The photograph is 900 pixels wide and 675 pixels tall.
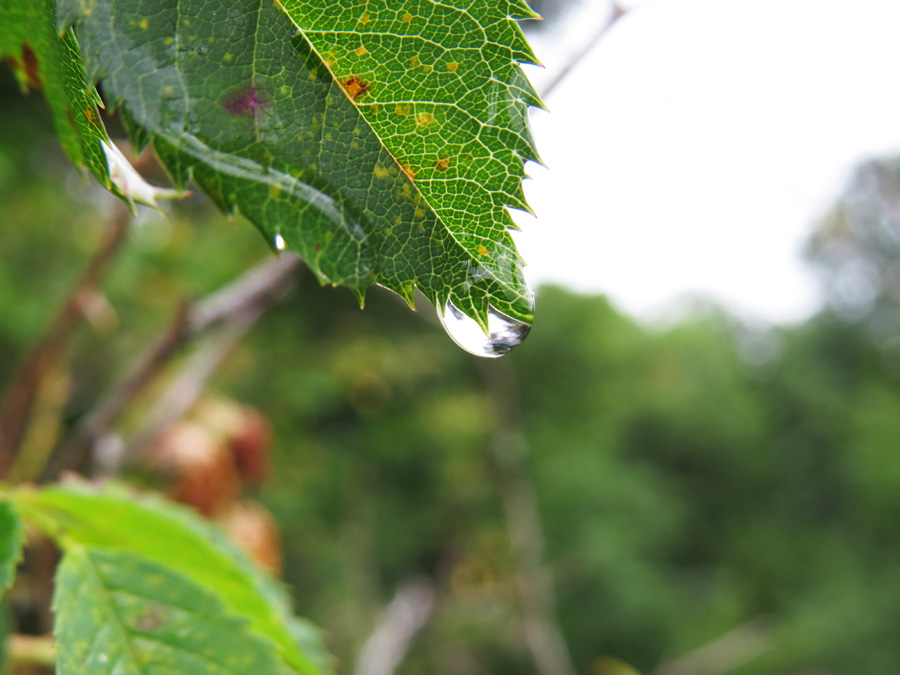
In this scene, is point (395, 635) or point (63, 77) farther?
point (395, 635)

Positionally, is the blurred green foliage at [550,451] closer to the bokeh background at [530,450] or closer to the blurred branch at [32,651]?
the bokeh background at [530,450]

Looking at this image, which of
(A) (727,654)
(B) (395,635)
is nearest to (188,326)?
(B) (395,635)

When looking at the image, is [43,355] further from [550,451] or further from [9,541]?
[550,451]

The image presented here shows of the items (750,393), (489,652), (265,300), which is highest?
(750,393)

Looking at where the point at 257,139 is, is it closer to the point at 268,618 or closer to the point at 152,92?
the point at 152,92

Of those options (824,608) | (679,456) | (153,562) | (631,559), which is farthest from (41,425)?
(679,456)
